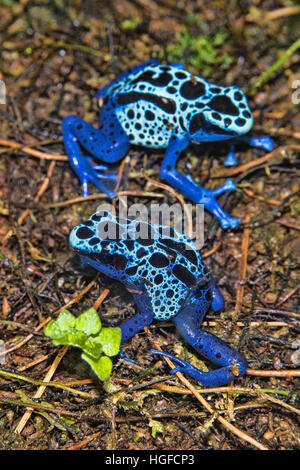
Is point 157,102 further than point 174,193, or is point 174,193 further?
point 174,193

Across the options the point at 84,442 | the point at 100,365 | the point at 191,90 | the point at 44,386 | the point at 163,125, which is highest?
the point at 191,90

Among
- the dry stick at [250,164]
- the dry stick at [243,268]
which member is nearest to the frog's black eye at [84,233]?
the dry stick at [243,268]

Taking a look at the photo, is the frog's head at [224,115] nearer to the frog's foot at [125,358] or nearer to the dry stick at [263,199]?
the dry stick at [263,199]

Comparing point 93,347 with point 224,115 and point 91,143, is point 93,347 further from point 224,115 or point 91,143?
point 224,115

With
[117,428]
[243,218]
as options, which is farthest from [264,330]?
[117,428]

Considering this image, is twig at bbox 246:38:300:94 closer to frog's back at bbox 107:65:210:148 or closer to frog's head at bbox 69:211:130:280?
frog's back at bbox 107:65:210:148

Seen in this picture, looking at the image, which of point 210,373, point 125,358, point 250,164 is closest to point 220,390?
point 210,373

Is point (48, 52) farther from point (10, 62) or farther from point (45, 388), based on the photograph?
point (45, 388)
